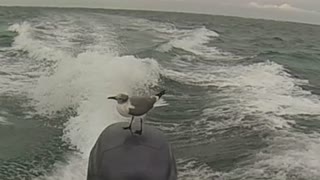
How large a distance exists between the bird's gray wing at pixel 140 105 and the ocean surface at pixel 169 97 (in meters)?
3.65

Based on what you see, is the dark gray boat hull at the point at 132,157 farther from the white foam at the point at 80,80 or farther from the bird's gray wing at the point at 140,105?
the white foam at the point at 80,80

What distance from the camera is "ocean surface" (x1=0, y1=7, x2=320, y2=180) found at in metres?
7.30

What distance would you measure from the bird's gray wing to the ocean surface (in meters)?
3.65

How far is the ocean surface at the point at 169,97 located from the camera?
7.30 metres

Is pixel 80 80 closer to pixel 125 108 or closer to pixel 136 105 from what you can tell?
pixel 125 108

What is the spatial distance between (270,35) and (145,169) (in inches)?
909

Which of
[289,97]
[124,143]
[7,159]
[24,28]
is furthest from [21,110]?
[24,28]

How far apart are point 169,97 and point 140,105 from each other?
7.87m

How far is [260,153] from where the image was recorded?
7.66 meters

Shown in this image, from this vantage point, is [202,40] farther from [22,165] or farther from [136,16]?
[22,165]

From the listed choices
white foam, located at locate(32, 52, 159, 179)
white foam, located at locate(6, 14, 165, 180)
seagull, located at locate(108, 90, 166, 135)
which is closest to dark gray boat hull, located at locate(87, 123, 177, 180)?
seagull, located at locate(108, 90, 166, 135)

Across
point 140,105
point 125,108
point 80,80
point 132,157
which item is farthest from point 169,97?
point 132,157

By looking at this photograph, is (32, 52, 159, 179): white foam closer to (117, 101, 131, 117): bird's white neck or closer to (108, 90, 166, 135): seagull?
(117, 101, 131, 117): bird's white neck

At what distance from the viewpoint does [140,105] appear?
308 cm
